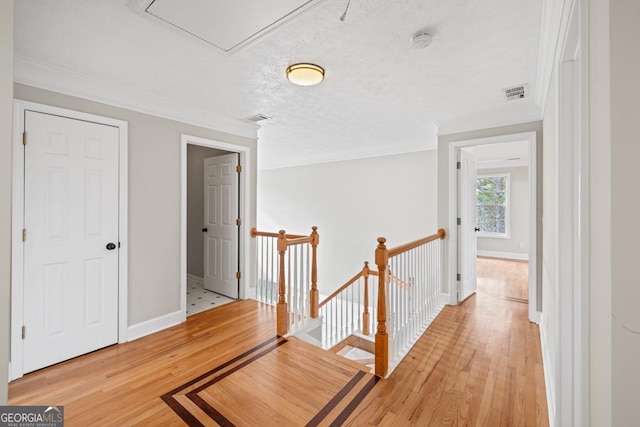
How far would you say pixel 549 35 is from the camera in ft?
5.70

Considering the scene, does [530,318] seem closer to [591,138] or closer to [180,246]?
[591,138]

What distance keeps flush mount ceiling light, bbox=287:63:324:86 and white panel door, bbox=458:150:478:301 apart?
8.20 feet

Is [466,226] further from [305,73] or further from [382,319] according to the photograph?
[305,73]

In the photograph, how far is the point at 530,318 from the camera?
318 centimetres

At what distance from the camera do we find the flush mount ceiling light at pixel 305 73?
7.14 feet

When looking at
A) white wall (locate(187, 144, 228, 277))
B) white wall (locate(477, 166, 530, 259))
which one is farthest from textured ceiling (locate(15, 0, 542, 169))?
white wall (locate(477, 166, 530, 259))

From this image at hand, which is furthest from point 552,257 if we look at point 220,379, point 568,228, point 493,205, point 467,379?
point 493,205

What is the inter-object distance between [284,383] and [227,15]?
2.50 m

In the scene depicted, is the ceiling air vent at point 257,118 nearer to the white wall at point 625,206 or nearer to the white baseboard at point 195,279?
the white baseboard at point 195,279

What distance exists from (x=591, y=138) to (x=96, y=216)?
11.1 ft

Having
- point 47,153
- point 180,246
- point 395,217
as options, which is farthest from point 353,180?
point 47,153

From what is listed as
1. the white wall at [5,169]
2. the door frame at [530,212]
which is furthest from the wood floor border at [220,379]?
the door frame at [530,212]

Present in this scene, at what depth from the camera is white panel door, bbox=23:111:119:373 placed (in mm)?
2252

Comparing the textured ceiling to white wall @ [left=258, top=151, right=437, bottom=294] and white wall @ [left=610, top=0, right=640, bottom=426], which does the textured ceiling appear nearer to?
white wall @ [left=610, top=0, right=640, bottom=426]
